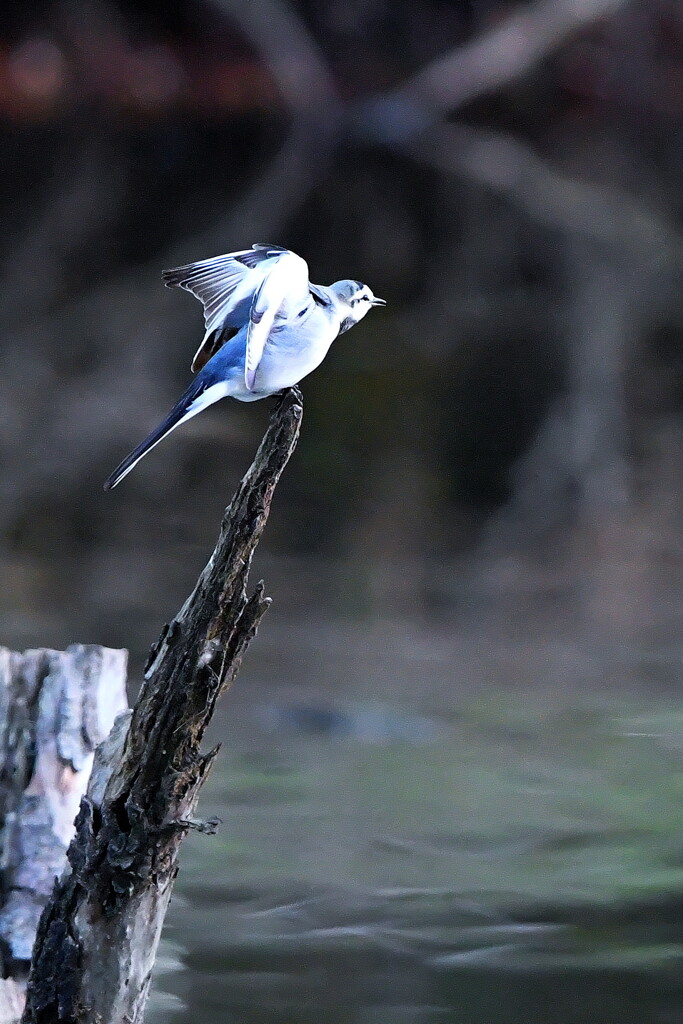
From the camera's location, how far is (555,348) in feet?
10.5

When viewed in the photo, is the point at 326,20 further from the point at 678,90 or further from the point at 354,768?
the point at 354,768

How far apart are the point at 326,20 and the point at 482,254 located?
783mm

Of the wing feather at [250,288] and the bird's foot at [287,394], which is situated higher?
the wing feather at [250,288]

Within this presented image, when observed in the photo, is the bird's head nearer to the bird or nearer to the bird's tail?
the bird

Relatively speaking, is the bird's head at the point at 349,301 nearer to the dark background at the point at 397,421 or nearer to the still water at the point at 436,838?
the still water at the point at 436,838

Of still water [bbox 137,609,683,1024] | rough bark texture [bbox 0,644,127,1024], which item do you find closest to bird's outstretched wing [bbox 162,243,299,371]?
rough bark texture [bbox 0,644,127,1024]

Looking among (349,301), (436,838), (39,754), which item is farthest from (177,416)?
(436,838)

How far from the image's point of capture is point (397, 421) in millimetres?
3068

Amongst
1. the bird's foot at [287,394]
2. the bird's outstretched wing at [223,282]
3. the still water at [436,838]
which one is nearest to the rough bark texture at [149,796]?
the bird's foot at [287,394]

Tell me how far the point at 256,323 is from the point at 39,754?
0.67 m

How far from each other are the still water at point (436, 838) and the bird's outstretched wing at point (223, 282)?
119cm

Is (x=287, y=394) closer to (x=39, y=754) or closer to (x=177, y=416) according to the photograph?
(x=177, y=416)

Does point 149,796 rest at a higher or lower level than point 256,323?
lower

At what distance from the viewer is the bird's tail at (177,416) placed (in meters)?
0.93
